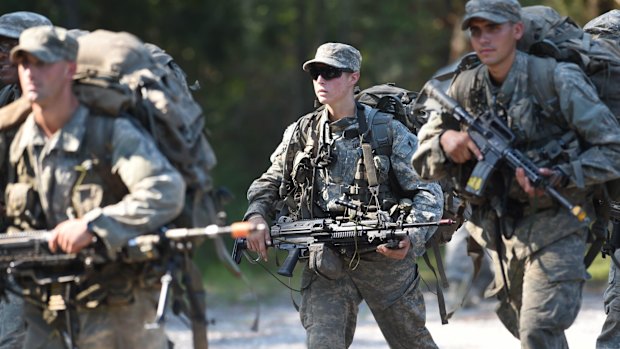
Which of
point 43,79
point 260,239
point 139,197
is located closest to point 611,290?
point 260,239

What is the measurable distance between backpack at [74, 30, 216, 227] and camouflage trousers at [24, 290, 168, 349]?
0.50 metres

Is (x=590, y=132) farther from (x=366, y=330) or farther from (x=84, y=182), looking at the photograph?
(x=366, y=330)

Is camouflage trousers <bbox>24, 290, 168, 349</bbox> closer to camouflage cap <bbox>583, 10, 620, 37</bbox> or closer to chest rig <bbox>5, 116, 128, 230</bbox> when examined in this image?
chest rig <bbox>5, 116, 128, 230</bbox>

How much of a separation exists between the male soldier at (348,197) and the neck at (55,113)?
91.9 inches

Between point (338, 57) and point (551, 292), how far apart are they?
105 inches

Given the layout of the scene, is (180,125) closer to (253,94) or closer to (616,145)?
(616,145)

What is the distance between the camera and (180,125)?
25.3ft

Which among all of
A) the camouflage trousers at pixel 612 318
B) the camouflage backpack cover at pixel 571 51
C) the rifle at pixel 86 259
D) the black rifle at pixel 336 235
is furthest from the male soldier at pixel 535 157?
the camouflage trousers at pixel 612 318

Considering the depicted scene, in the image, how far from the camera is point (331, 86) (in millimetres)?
9953

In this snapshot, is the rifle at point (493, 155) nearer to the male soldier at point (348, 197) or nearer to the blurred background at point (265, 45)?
the male soldier at point (348, 197)

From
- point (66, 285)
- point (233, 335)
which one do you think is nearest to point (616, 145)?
point (66, 285)

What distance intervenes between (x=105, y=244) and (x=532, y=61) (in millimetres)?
2627

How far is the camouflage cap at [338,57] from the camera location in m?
9.98

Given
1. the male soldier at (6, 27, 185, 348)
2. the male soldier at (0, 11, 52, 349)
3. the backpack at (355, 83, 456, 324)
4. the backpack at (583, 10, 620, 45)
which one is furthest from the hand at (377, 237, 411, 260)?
the male soldier at (0, 11, 52, 349)
